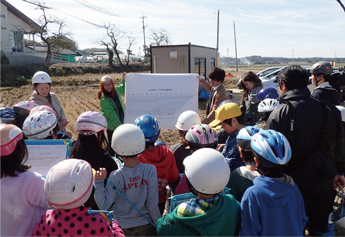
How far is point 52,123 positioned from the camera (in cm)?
278

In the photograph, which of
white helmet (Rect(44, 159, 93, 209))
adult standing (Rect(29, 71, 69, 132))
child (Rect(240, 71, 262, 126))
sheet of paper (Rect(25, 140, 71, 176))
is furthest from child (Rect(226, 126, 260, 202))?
adult standing (Rect(29, 71, 69, 132))

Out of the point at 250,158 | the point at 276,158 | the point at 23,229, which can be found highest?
the point at 276,158

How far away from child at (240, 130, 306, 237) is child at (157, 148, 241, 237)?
0.43 ft

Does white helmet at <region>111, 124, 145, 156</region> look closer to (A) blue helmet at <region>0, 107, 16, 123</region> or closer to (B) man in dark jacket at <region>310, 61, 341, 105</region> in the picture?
(A) blue helmet at <region>0, 107, 16, 123</region>

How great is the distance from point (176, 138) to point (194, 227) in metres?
5.96

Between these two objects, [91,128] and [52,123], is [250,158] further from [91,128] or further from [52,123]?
[52,123]

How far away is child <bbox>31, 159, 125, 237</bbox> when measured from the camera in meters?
1.50

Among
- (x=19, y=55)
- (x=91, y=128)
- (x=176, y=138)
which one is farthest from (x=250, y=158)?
(x=19, y=55)

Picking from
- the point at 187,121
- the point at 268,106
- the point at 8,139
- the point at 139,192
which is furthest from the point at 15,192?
the point at 268,106

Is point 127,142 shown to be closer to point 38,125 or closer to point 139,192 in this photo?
point 139,192

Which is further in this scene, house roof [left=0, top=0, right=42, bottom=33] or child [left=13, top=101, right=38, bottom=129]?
house roof [left=0, top=0, right=42, bottom=33]

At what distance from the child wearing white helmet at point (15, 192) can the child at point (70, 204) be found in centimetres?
34

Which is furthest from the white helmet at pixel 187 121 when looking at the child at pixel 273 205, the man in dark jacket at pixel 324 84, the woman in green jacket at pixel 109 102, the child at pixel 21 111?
the child at pixel 21 111

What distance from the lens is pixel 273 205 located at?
184 cm
